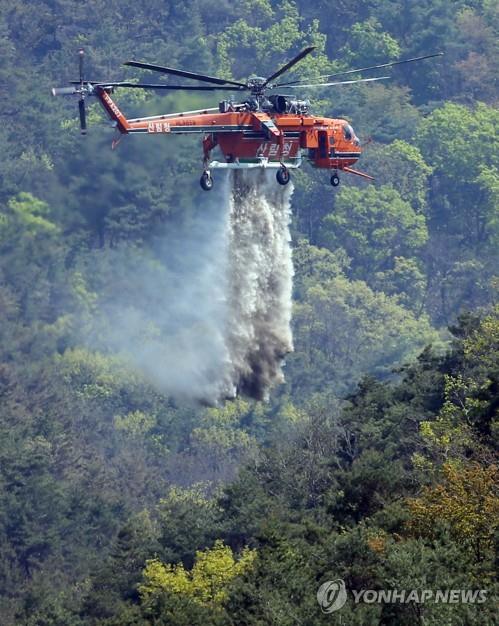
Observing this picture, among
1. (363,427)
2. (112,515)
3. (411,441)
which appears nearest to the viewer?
(411,441)

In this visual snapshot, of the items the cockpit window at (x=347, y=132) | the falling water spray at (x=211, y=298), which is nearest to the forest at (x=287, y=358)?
the falling water spray at (x=211, y=298)

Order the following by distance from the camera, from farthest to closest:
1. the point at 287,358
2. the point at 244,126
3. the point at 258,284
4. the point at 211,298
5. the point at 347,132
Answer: the point at 287,358 → the point at 211,298 → the point at 258,284 → the point at 347,132 → the point at 244,126

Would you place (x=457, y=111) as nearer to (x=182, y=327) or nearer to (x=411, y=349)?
(x=411, y=349)

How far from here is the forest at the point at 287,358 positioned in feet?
151

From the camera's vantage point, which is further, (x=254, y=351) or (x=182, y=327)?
(x=182, y=327)

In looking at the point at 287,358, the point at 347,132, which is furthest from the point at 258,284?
the point at 287,358

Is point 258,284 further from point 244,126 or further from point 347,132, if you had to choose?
point 244,126

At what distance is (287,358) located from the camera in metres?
110

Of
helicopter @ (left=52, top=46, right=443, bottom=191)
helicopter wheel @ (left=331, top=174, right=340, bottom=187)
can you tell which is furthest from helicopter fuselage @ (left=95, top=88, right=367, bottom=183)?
helicopter wheel @ (left=331, top=174, right=340, bottom=187)

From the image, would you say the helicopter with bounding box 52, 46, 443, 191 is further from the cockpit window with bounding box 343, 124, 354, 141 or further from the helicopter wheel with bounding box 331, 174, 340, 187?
the cockpit window with bounding box 343, 124, 354, 141

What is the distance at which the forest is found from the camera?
4609 centimetres

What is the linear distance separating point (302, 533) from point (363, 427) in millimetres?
13415

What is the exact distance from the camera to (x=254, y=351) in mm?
60969

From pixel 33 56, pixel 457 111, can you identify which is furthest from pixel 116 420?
pixel 457 111
